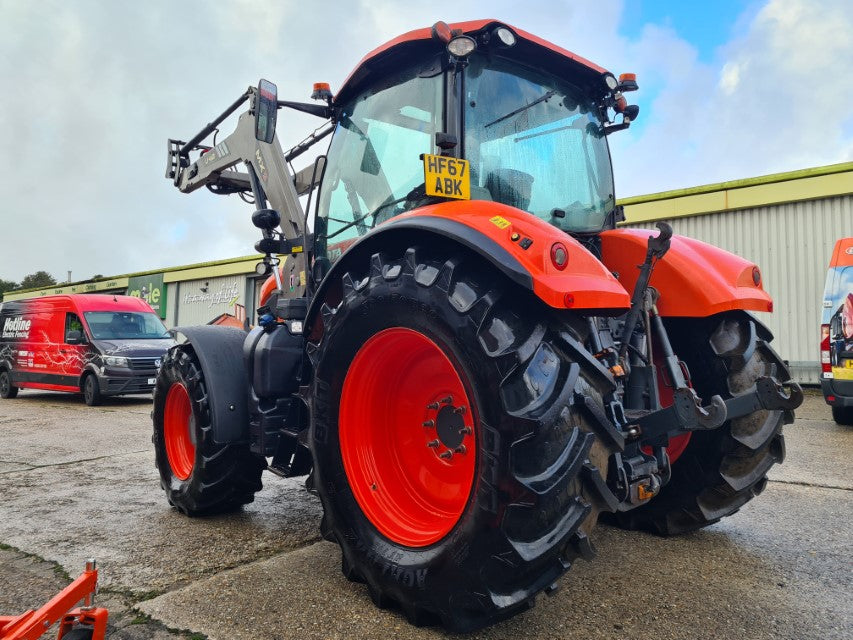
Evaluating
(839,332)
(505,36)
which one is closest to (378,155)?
(505,36)

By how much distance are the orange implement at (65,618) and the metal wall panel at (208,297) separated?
19770 millimetres

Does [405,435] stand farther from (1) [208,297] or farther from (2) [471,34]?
(1) [208,297]

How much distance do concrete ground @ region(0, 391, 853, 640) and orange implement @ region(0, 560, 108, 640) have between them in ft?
0.97

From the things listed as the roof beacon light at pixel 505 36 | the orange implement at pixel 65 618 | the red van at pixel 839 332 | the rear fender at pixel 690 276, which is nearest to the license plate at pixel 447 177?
the roof beacon light at pixel 505 36

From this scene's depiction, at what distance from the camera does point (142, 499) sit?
4125 millimetres

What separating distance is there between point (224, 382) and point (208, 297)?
2103cm

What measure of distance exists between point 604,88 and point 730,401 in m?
1.79

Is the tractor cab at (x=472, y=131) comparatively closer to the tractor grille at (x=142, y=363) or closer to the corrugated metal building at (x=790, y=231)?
the tractor grille at (x=142, y=363)

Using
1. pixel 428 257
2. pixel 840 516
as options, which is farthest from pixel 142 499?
pixel 840 516

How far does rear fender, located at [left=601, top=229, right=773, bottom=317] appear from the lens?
2877 mm

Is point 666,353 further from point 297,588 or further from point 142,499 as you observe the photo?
point 142,499

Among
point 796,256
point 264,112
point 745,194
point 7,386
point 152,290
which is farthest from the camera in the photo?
point 152,290

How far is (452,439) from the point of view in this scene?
241 centimetres

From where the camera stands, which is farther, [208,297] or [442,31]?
[208,297]
